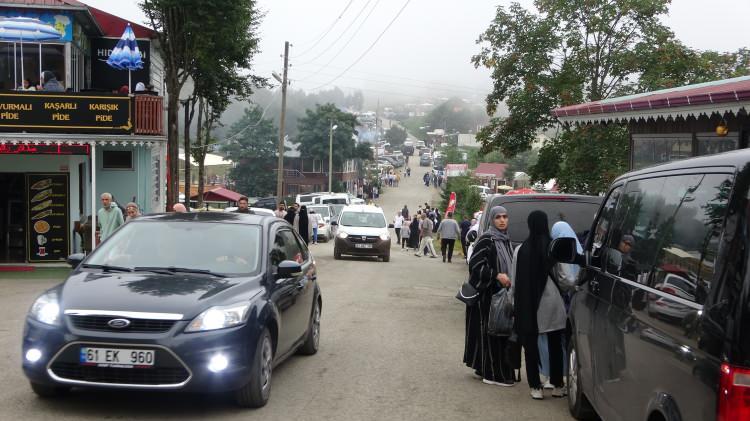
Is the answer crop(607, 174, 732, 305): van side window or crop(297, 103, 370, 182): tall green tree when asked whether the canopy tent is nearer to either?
crop(607, 174, 732, 305): van side window

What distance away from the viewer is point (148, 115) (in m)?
22.4

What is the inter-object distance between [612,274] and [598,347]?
0.56 m

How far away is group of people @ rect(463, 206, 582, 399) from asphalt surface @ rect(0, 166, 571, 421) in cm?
24

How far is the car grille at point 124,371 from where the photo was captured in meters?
6.56

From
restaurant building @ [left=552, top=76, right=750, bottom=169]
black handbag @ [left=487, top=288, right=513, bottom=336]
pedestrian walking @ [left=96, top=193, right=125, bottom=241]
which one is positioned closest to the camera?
black handbag @ [left=487, top=288, right=513, bottom=336]

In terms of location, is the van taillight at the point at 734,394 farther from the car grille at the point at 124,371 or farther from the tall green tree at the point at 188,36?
the tall green tree at the point at 188,36

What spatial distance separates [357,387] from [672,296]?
14.2ft

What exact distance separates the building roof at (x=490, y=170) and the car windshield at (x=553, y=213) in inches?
3643

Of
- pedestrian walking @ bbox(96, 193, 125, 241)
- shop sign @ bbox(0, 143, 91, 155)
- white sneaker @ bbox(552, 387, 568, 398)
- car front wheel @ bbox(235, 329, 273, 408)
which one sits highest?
shop sign @ bbox(0, 143, 91, 155)

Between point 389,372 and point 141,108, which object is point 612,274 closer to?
point 389,372

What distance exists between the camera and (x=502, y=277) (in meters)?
8.23

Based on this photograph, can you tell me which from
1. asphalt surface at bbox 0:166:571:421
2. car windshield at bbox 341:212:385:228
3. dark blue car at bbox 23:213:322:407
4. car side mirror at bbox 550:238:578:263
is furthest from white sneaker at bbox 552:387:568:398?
car windshield at bbox 341:212:385:228

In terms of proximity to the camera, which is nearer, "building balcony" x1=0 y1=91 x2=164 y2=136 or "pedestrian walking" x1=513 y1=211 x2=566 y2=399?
"pedestrian walking" x1=513 y1=211 x2=566 y2=399

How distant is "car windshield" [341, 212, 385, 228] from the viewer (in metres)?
28.8
